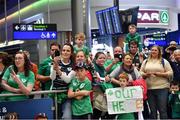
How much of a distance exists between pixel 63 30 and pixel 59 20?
0.59m

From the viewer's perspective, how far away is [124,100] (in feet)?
24.3

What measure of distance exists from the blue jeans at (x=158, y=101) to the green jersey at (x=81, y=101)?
1.68m

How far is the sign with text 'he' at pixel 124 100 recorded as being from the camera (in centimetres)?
736

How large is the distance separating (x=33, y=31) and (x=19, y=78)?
10.3m

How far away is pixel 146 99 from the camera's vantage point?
8234 millimetres

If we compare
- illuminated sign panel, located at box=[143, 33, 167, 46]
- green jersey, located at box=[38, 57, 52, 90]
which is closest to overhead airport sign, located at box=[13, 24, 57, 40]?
illuminated sign panel, located at box=[143, 33, 167, 46]

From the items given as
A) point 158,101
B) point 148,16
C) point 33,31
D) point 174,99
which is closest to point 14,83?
point 158,101

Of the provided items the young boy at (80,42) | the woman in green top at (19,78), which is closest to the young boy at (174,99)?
the young boy at (80,42)

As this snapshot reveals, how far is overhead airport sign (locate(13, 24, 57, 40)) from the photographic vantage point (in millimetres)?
16406

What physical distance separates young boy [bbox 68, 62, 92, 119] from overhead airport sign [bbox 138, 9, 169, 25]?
625 inches

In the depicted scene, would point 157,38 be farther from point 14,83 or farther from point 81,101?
point 14,83

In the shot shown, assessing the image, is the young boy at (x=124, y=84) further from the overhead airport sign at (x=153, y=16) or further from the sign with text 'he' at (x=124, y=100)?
the overhead airport sign at (x=153, y=16)

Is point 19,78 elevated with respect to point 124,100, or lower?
elevated

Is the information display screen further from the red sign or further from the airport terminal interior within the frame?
the airport terminal interior
